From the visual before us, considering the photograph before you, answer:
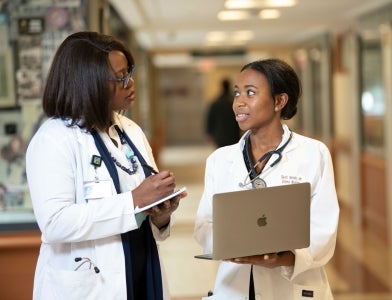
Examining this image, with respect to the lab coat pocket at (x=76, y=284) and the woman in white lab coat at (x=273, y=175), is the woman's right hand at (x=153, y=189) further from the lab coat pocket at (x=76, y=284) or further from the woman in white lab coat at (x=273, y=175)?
the woman in white lab coat at (x=273, y=175)

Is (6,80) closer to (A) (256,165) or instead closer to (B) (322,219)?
(A) (256,165)

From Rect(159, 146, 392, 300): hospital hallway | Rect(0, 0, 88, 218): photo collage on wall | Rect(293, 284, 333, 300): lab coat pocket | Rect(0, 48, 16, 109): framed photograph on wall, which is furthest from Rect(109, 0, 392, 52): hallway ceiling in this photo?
Rect(293, 284, 333, 300): lab coat pocket

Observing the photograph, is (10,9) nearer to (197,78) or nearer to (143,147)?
(143,147)

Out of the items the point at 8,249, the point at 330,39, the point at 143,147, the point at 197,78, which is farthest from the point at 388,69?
the point at 197,78

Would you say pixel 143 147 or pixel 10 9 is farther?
pixel 10 9

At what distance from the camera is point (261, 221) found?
2350mm

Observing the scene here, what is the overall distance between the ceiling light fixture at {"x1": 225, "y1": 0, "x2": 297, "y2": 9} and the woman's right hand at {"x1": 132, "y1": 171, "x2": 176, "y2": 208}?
6.32 metres

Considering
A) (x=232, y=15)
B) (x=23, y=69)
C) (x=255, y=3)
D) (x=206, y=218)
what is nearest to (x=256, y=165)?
(x=206, y=218)

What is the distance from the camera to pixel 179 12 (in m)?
9.32

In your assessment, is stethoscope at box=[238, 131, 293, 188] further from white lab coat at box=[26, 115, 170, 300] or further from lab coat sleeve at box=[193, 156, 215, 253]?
white lab coat at box=[26, 115, 170, 300]

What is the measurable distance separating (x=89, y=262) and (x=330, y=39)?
1058cm

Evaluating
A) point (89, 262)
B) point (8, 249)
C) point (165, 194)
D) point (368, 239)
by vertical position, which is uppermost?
point (165, 194)

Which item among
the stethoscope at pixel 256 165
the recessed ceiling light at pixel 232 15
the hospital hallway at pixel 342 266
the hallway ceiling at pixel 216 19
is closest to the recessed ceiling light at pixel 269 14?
the hallway ceiling at pixel 216 19

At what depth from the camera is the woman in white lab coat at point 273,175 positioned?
2574 millimetres
